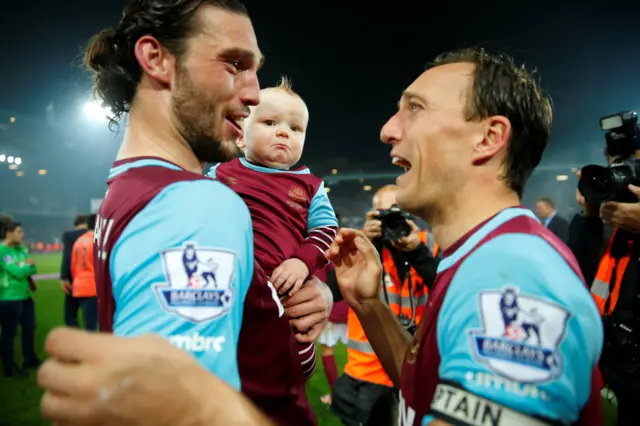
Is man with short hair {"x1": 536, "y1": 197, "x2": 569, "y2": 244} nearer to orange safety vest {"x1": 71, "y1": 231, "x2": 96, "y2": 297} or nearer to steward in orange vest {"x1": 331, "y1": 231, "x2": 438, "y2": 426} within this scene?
steward in orange vest {"x1": 331, "y1": 231, "x2": 438, "y2": 426}

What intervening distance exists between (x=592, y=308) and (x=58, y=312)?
1421 cm

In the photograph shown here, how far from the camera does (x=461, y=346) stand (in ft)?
3.61

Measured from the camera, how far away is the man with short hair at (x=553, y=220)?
852 cm

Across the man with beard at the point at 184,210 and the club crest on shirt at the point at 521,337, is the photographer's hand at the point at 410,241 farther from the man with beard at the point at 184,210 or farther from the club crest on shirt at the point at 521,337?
the club crest on shirt at the point at 521,337

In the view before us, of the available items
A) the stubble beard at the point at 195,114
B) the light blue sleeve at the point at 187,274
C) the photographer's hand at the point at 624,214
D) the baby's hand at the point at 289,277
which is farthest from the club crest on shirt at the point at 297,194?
the photographer's hand at the point at 624,214

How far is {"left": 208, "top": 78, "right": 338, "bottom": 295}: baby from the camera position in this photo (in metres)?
2.34

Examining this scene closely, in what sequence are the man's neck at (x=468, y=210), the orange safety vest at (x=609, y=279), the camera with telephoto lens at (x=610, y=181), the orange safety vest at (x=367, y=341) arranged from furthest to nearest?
the orange safety vest at (x=367, y=341), the orange safety vest at (x=609, y=279), the camera with telephoto lens at (x=610, y=181), the man's neck at (x=468, y=210)

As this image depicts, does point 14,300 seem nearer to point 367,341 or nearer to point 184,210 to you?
point 367,341

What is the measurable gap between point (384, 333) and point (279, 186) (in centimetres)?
100

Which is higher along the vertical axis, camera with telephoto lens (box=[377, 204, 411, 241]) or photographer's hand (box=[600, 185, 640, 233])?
photographer's hand (box=[600, 185, 640, 233])

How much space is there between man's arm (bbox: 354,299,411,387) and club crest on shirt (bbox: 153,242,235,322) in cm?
109

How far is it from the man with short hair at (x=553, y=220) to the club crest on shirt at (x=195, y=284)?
7.84m

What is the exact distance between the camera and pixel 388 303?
3.82m

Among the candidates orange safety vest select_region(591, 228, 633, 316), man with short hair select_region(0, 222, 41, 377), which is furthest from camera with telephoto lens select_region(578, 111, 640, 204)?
man with short hair select_region(0, 222, 41, 377)
